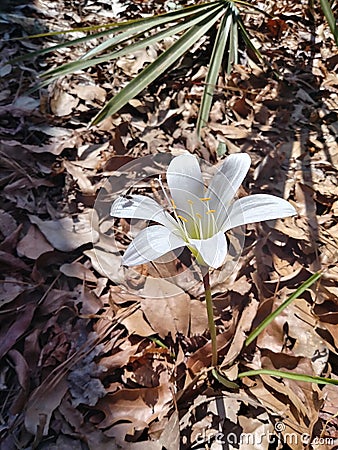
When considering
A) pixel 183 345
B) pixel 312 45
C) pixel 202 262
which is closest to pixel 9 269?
pixel 183 345

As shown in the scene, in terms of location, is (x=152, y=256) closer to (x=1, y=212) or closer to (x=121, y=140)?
(x=1, y=212)

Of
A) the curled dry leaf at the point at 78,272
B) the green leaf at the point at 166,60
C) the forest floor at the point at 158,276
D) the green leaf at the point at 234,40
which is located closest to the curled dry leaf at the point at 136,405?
the forest floor at the point at 158,276

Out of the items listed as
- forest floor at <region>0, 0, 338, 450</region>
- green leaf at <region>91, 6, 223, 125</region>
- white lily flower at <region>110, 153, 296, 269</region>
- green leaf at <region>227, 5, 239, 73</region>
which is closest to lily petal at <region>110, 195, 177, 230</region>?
white lily flower at <region>110, 153, 296, 269</region>

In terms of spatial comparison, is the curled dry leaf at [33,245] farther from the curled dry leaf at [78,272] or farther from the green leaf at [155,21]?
the green leaf at [155,21]

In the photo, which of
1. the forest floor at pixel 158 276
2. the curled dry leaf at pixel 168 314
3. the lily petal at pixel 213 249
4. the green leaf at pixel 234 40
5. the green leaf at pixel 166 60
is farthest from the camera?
the green leaf at pixel 234 40

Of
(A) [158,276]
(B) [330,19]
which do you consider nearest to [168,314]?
(A) [158,276]
